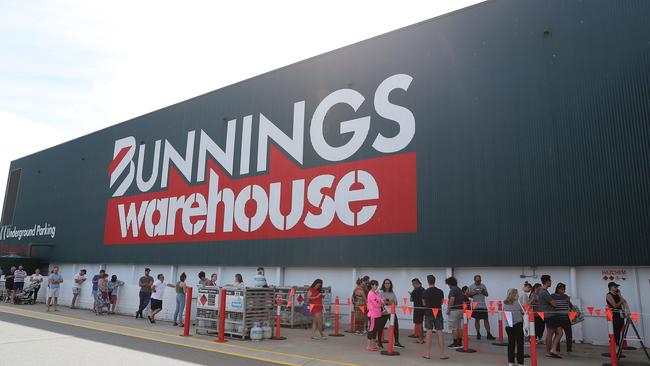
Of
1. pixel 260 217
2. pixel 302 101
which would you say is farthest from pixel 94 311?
pixel 302 101

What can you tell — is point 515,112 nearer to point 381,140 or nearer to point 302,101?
point 381,140

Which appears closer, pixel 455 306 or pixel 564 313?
pixel 564 313

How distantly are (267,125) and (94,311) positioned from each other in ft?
36.3

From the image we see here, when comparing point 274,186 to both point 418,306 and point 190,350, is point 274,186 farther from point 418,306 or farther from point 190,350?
point 190,350

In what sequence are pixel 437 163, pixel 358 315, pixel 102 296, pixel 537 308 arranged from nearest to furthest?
pixel 537 308, pixel 358 315, pixel 437 163, pixel 102 296

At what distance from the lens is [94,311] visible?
19594mm

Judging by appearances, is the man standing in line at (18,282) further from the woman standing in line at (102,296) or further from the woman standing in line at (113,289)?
the woman standing in line at (113,289)

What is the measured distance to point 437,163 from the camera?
16.5 meters

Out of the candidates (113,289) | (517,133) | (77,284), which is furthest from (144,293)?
(517,133)

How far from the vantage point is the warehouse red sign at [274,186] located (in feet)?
57.8

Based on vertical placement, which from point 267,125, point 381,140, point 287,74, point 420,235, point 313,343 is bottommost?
point 313,343

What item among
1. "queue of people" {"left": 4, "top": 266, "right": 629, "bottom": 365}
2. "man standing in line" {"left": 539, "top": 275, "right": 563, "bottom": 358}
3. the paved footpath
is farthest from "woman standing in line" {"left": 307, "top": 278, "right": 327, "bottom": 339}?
"man standing in line" {"left": 539, "top": 275, "right": 563, "bottom": 358}

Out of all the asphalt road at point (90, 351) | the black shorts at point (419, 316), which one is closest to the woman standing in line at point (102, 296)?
the asphalt road at point (90, 351)

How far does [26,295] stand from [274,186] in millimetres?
14156
